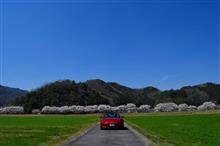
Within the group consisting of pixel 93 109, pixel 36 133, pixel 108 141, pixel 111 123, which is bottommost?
pixel 108 141

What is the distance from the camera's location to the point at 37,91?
17625cm

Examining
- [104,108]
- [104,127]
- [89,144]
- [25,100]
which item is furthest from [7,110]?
[89,144]

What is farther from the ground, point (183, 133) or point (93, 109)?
point (93, 109)

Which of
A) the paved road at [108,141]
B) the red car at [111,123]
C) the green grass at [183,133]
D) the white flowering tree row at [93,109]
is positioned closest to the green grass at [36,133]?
the paved road at [108,141]

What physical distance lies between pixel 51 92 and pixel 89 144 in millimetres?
160603

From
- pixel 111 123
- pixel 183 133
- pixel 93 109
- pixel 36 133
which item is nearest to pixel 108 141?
pixel 183 133

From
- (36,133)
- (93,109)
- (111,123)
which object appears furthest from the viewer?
(93,109)

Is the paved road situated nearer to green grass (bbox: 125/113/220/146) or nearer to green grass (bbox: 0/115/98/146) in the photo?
green grass (bbox: 125/113/220/146)

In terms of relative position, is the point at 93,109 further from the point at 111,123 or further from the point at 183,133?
the point at 183,133

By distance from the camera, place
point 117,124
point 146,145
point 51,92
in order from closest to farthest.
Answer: point 146,145 → point 117,124 → point 51,92

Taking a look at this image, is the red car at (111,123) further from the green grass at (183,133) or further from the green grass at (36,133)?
the green grass at (36,133)

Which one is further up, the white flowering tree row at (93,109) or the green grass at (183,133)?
the white flowering tree row at (93,109)

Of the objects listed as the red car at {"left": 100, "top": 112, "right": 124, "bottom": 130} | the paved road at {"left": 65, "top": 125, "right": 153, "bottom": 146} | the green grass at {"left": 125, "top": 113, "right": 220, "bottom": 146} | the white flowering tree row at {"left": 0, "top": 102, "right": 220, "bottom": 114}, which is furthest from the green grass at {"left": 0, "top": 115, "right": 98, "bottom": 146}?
the white flowering tree row at {"left": 0, "top": 102, "right": 220, "bottom": 114}

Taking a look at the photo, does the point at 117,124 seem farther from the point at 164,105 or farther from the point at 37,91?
the point at 37,91
